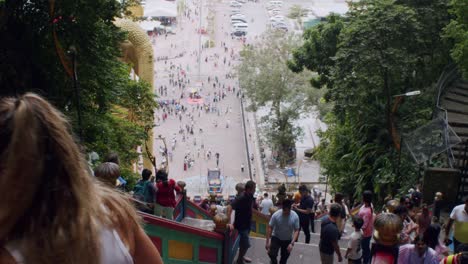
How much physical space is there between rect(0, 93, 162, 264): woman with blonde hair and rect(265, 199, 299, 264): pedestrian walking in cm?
579

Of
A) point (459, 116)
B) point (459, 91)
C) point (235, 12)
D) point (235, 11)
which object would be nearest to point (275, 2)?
point (235, 11)

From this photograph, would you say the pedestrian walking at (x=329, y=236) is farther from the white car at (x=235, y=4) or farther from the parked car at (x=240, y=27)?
the white car at (x=235, y=4)

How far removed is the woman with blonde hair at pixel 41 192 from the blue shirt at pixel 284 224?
5.93 m

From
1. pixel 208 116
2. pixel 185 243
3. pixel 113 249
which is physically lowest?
pixel 208 116

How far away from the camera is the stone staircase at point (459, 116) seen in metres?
11.9

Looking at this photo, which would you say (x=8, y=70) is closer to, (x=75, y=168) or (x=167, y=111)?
(x=75, y=168)

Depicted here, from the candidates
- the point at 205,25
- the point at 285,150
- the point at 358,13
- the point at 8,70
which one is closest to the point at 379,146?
the point at 358,13

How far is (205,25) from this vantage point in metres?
69.5

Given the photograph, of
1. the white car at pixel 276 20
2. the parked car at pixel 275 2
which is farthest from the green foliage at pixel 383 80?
the parked car at pixel 275 2

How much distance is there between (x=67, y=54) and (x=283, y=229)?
5.58 m

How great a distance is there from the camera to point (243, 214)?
309 inches

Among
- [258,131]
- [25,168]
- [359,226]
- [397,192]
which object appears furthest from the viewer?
[258,131]

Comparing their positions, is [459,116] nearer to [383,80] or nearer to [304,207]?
[383,80]

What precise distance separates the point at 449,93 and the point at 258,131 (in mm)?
28926
